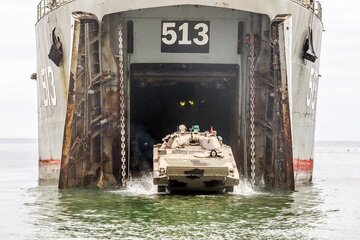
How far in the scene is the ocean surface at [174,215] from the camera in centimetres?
1689

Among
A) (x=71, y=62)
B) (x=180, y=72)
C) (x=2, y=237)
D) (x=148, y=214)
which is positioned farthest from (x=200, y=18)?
(x=2, y=237)

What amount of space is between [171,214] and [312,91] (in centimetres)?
1308

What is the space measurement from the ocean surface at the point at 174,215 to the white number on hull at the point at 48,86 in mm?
4673

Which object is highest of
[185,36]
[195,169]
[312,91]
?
[185,36]

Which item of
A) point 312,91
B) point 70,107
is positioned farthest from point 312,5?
point 70,107

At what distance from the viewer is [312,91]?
31.3 metres

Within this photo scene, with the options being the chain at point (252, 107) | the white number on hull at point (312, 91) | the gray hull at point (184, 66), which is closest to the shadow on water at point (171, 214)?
the chain at point (252, 107)

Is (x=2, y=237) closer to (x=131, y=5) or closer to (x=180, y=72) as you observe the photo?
(x=131, y=5)

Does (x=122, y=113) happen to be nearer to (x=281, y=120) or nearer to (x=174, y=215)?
(x=281, y=120)

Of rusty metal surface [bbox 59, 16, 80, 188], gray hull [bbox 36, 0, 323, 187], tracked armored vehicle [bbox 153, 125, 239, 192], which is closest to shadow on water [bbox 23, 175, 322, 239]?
tracked armored vehicle [bbox 153, 125, 239, 192]

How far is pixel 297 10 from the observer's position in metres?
27.7

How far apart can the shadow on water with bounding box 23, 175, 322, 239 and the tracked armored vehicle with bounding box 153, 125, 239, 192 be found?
0.42 metres

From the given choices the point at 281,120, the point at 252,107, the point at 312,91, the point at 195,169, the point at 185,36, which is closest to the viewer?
the point at 195,169

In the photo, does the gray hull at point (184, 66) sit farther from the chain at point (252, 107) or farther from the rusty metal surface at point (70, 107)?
Answer: the chain at point (252, 107)
